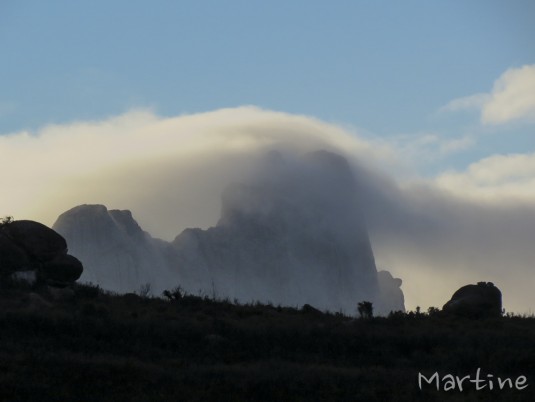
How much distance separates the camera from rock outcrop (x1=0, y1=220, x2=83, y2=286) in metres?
42.5

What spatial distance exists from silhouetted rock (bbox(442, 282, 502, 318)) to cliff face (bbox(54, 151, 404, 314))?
135 feet

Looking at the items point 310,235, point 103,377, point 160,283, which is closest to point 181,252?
point 160,283

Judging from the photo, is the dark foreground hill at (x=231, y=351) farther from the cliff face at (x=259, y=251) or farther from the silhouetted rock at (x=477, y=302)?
the cliff face at (x=259, y=251)

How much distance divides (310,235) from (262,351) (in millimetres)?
70557

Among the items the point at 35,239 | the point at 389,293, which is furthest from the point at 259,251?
the point at 35,239

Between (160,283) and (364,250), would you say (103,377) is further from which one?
(364,250)

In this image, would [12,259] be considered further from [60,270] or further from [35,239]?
[60,270]

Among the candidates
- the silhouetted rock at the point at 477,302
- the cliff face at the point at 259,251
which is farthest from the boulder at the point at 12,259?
the cliff face at the point at 259,251

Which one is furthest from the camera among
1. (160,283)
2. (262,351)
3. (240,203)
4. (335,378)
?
(240,203)

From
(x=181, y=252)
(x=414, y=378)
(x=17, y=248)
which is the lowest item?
(x=414, y=378)

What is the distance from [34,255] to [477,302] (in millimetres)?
16826

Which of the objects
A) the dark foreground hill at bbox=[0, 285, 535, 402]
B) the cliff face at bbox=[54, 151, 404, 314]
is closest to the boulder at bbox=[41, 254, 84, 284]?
the dark foreground hill at bbox=[0, 285, 535, 402]

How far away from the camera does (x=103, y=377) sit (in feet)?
83.6

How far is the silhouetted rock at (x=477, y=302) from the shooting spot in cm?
4281
